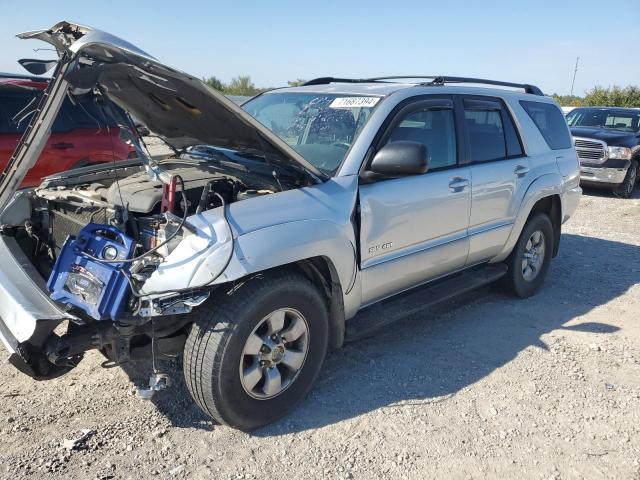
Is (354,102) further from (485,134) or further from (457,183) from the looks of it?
(485,134)

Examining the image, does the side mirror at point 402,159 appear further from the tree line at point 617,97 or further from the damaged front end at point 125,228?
the tree line at point 617,97

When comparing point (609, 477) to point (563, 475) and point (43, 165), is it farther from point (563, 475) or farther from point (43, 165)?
point (43, 165)

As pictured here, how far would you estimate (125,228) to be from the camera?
2.87 m

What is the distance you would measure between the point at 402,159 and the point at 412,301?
120cm

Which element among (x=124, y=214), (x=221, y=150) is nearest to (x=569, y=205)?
(x=221, y=150)

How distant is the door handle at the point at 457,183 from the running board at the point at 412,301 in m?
0.76

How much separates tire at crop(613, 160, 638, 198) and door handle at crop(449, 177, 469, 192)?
8406mm

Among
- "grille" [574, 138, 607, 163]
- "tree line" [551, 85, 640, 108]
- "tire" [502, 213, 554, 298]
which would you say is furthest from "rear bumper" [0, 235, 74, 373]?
"tree line" [551, 85, 640, 108]

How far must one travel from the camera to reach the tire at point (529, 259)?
4.86 m

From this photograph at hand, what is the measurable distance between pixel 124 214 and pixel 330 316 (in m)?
1.33

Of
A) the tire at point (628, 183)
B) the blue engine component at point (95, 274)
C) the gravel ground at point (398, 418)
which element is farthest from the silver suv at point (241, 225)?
the tire at point (628, 183)

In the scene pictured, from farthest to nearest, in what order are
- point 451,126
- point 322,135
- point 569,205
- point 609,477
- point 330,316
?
1. point 569,205
2. point 451,126
3. point 322,135
4. point 330,316
5. point 609,477

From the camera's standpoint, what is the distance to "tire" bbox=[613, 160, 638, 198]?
10727 mm

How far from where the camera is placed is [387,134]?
342cm
